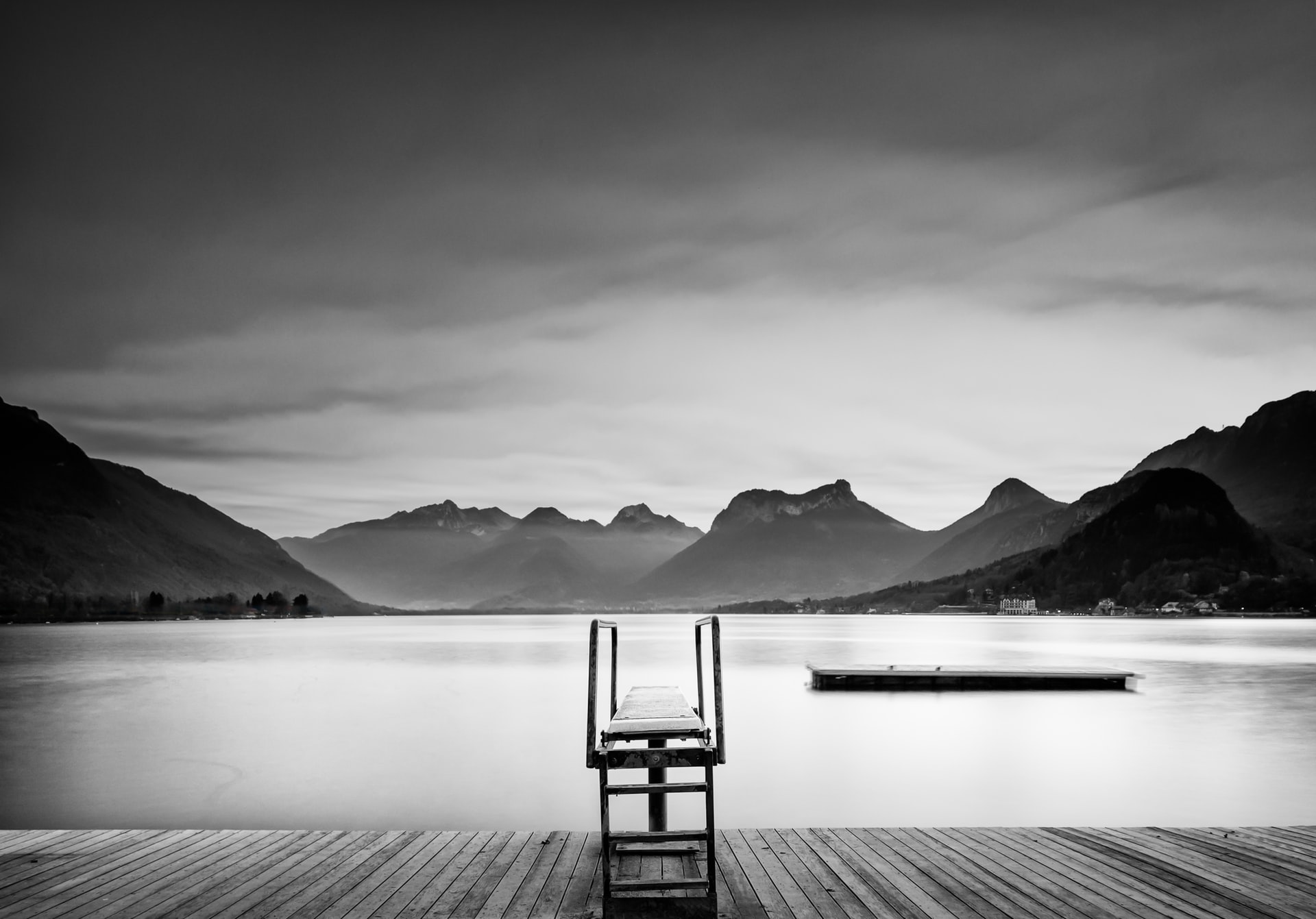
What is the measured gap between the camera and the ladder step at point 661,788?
4.89 m

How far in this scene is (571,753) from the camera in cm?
1844

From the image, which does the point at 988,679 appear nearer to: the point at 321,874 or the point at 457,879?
the point at 457,879

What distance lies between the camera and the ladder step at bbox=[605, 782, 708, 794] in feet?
16.1

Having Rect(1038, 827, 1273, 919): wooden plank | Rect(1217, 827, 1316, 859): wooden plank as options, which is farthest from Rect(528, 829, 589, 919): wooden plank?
Rect(1217, 827, 1316, 859): wooden plank

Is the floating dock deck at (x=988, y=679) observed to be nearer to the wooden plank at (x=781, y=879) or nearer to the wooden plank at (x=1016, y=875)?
the wooden plank at (x=1016, y=875)

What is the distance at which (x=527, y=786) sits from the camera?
604 inches

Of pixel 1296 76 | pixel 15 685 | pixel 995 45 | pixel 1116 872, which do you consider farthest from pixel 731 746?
pixel 1296 76

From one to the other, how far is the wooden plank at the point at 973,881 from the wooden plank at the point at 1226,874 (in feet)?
4.50

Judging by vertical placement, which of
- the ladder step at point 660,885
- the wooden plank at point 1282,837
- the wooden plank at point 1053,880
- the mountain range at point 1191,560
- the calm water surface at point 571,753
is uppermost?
the mountain range at point 1191,560

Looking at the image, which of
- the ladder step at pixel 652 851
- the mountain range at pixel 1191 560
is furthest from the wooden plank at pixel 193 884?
the mountain range at pixel 1191 560

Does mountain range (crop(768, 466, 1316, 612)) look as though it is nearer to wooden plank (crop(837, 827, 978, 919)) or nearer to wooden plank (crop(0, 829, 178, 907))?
wooden plank (crop(837, 827, 978, 919))

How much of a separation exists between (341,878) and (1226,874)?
5.74 metres

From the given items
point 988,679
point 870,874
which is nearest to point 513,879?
point 870,874

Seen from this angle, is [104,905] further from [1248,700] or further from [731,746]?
[1248,700]
